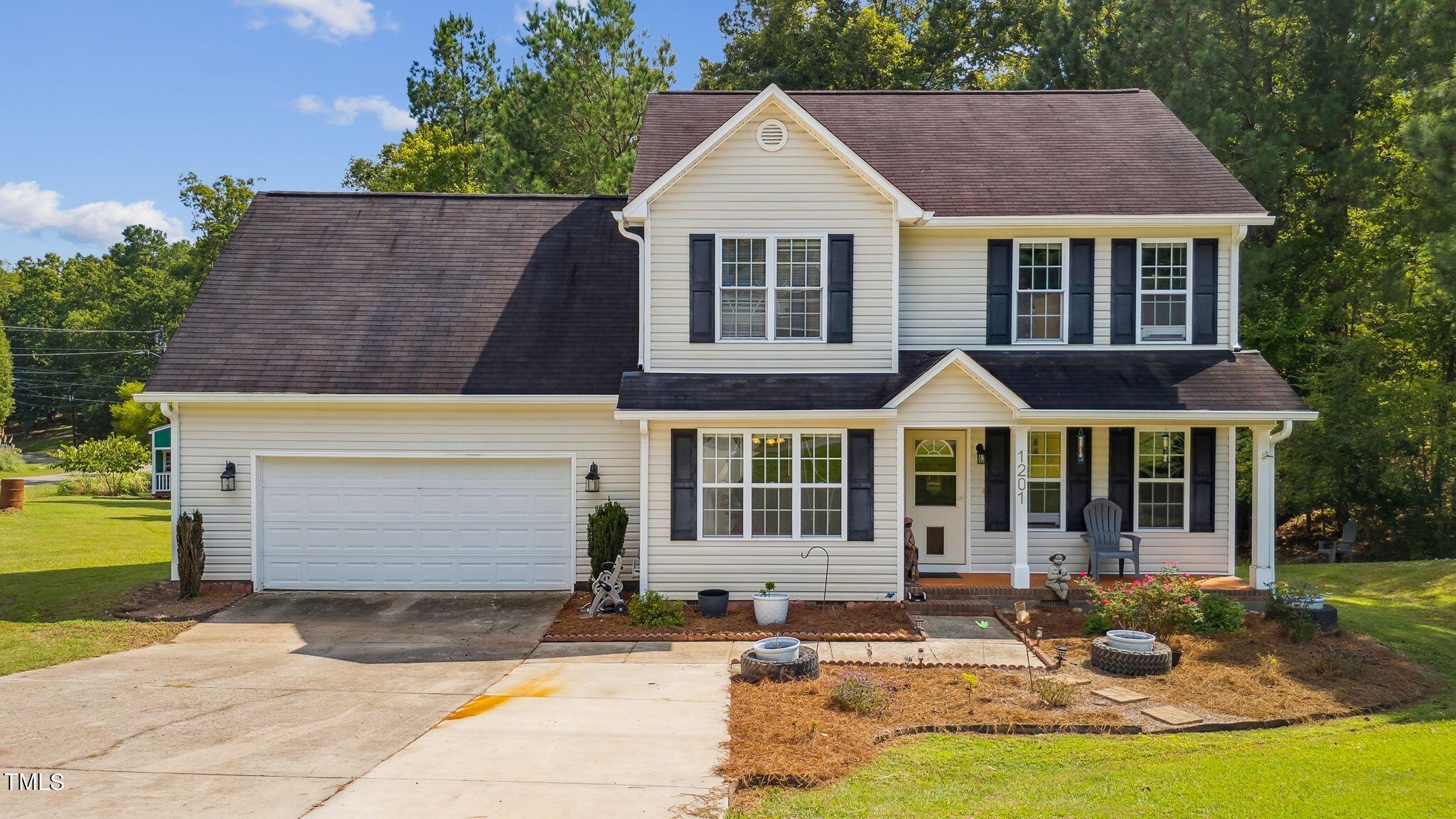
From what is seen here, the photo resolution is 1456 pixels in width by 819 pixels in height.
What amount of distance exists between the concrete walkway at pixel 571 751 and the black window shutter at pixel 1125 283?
832 centimetres

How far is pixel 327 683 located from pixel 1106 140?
14.7 m

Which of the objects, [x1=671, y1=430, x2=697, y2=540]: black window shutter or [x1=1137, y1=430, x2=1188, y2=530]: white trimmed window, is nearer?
[x1=671, y1=430, x2=697, y2=540]: black window shutter

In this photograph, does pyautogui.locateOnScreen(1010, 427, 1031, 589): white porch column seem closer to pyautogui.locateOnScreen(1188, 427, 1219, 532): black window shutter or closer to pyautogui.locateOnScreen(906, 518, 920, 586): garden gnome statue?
pyautogui.locateOnScreen(906, 518, 920, 586): garden gnome statue

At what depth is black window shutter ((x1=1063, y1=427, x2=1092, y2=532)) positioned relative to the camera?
13.8 meters

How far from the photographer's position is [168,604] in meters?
13.2

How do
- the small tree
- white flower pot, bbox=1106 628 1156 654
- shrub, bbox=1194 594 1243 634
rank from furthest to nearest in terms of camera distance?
the small tree
shrub, bbox=1194 594 1243 634
white flower pot, bbox=1106 628 1156 654

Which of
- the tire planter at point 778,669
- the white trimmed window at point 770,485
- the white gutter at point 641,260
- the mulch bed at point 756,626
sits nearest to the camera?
the tire planter at point 778,669

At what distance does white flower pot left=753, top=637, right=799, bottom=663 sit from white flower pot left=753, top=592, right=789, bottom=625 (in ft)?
6.99

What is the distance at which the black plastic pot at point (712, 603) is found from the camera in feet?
40.2

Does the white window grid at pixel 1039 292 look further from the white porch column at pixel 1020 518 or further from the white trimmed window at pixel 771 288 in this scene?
the white trimmed window at pixel 771 288

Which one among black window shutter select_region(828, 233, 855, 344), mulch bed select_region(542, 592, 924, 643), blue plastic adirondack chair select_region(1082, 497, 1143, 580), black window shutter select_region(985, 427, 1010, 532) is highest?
black window shutter select_region(828, 233, 855, 344)

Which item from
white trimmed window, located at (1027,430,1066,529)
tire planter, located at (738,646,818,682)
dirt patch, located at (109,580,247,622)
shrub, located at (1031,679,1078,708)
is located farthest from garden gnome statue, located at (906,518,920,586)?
dirt patch, located at (109,580,247,622)

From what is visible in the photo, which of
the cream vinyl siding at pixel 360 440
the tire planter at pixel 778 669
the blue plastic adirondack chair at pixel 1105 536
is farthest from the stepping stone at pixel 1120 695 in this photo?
the cream vinyl siding at pixel 360 440

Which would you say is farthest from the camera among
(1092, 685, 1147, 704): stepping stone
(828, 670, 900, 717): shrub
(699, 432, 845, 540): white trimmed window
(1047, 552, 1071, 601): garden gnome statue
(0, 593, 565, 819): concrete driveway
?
(699, 432, 845, 540): white trimmed window
